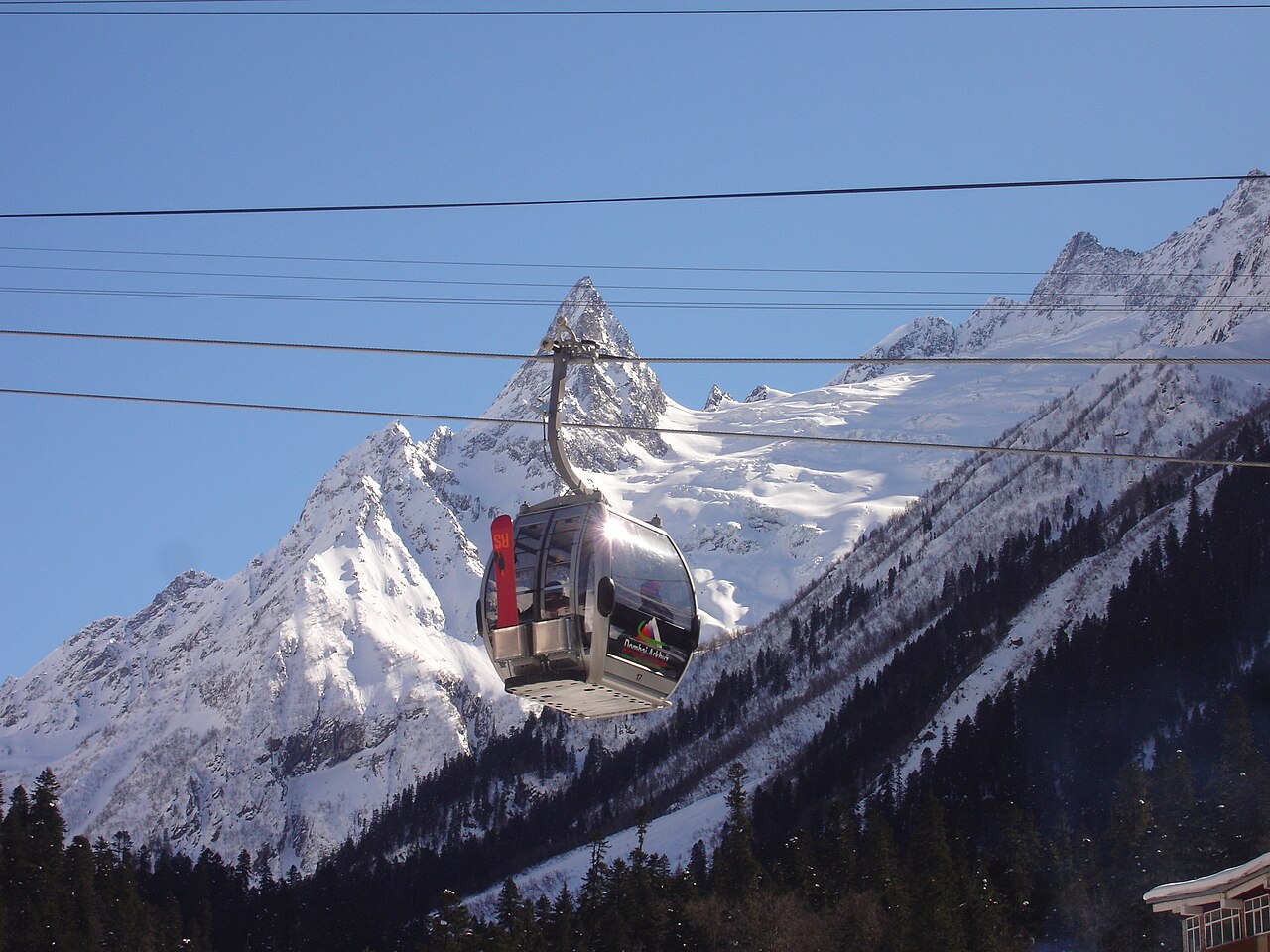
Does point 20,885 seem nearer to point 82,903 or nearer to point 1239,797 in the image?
point 82,903

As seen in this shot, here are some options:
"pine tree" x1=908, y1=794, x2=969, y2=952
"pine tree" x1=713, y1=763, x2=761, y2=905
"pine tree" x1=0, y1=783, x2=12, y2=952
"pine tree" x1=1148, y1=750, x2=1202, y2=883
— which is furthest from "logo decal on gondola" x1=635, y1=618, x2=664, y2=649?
"pine tree" x1=1148, y1=750, x2=1202, y2=883

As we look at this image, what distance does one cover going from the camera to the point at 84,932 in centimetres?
8744

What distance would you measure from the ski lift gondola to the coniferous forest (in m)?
51.6

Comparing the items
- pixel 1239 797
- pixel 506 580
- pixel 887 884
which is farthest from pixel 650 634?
pixel 1239 797

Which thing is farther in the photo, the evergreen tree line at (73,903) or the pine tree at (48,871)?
the evergreen tree line at (73,903)

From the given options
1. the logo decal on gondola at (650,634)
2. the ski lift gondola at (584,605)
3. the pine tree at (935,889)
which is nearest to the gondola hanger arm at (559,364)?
the ski lift gondola at (584,605)

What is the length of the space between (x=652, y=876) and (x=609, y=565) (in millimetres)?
77905

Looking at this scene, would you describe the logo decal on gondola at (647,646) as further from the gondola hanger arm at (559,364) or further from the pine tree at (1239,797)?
the pine tree at (1239,797)

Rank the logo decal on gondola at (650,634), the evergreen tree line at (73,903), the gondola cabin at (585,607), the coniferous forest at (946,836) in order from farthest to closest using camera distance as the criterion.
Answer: the coniferous forest at (946,836), the evergreen tree line at (73,903), the logo decal on gondola at (650,634), the gondola cabin at (585,607)

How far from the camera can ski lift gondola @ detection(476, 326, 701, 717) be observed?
2570 cm

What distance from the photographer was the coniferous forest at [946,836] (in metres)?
88.9

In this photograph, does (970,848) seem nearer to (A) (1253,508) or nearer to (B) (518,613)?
(A) (1253,508)

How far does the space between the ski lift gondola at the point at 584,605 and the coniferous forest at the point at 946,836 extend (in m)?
51.6

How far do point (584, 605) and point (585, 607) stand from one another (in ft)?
0.12
